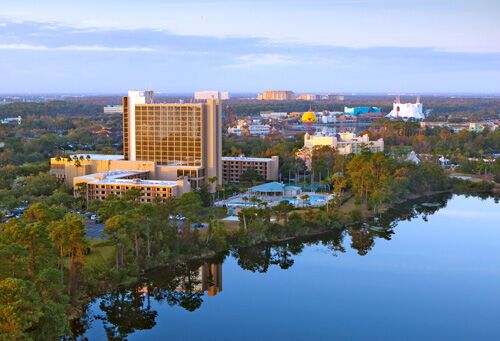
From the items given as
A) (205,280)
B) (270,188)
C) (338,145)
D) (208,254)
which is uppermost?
(338,145)

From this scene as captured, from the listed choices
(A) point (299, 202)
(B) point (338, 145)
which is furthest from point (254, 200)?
(B) point (338, 145)

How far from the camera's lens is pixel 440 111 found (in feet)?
310

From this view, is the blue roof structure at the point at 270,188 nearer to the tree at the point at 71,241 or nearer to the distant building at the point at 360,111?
the tree at the point at 71,241

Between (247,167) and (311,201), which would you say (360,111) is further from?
(311,201)

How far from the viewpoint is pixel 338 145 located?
36.9 m

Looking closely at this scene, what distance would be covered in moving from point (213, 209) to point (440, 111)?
7813 cm

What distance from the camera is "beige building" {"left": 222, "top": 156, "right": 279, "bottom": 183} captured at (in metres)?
31.1

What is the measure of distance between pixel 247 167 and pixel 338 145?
800 centimetres

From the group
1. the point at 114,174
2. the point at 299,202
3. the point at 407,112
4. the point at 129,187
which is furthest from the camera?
the point at 407,112

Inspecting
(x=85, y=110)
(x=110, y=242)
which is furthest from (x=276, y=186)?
(x=85, y=110)

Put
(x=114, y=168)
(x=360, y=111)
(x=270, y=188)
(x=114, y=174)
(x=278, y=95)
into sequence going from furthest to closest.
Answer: (x=278, y=95), (x=360, y=111), (x=114, y=168), (x=270, y=188), (x=114, y=174)

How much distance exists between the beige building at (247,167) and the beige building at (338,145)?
10.3ft

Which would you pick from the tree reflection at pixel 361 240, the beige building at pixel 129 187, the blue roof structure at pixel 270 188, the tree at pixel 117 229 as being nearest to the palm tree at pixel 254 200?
the blue roof structure at pixel 270 188

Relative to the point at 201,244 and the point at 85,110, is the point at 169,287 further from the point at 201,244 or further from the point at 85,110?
the point at 85,110
